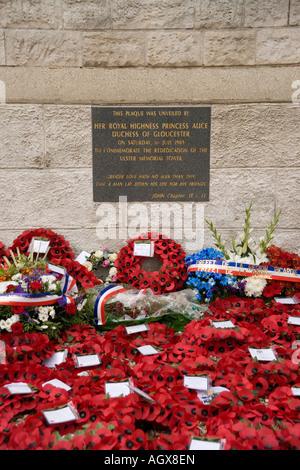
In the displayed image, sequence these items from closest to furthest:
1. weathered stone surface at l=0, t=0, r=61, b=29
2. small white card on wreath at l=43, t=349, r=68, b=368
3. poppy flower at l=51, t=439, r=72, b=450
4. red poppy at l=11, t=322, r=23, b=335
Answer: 1. poppy flower at l=51, t=439, r=72, b=450
2. small white card on wreath at l=43, t=349, r=68, b=368
3. red poppy at l=11, t=322, r=23, b=335
4. weathered stone surface at l=0, t=0, r=61, b=29

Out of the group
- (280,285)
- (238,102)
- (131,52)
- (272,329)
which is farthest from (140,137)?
(272,329)

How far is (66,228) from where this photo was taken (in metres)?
3.62

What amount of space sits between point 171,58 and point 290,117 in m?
1.26

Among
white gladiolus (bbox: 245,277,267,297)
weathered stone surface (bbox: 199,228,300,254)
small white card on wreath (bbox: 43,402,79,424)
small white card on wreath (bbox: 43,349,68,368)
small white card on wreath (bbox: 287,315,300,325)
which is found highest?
weathered stone surface (bbox: 199,228,300,254)

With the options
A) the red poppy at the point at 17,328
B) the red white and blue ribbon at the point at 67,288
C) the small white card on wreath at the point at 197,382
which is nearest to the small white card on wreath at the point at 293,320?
the small white card on wreath at the point at 197,382

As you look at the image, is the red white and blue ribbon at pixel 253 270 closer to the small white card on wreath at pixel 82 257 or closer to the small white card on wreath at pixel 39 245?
the small white card on wreath at pixel 82 257

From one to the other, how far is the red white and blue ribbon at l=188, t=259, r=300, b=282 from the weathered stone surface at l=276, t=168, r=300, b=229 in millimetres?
656

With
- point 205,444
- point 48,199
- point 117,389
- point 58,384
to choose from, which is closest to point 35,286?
point 58,384

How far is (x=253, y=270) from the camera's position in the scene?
3.08 m

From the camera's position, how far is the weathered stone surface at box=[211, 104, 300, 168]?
3428 mm

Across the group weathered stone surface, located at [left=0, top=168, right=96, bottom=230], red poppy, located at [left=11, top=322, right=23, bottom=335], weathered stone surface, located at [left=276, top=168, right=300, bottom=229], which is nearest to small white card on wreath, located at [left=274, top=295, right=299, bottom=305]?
weathered stone surface, located at [left=276, top=168, right=300, bottom=229]

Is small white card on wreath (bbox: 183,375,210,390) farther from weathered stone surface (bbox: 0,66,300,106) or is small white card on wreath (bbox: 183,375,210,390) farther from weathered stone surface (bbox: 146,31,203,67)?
weathered stone surface (bbox: 146,31,203,67)
